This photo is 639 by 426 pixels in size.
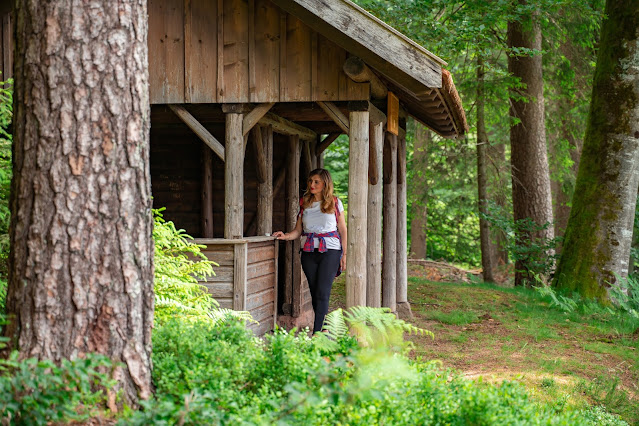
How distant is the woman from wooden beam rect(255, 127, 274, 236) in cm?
221

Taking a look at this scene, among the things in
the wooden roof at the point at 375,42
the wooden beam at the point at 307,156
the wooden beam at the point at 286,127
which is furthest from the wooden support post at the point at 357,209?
the wooden beam at the point at 307,156

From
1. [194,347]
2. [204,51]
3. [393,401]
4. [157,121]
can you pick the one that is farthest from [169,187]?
[393,401]

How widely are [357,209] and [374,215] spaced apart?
4.08 feet

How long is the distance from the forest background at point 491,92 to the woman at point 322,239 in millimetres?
4756

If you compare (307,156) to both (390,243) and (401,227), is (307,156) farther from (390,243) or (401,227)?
(390,243)

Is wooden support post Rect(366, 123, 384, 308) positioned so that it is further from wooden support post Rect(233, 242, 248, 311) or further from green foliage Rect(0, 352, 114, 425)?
green foliage Rect(0, 352, 114, 425)

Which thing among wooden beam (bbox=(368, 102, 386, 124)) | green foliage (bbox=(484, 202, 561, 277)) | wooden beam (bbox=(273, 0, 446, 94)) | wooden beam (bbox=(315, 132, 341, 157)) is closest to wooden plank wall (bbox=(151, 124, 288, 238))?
wooden beam (bbox=(315, 132, 341, 157))

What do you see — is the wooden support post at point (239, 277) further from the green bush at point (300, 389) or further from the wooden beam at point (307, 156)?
the wooden beam at point (307, 156)

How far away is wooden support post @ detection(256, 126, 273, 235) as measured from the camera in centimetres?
1003

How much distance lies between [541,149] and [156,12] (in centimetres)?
999

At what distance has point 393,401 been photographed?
3496 mm

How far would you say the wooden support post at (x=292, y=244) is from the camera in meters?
10.8

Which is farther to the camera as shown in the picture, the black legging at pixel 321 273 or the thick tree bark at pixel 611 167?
the thick tree bark at pixel 611 167

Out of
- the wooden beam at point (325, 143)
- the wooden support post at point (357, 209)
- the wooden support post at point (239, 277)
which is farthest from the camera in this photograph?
the wooden beam at point (325, 143)
